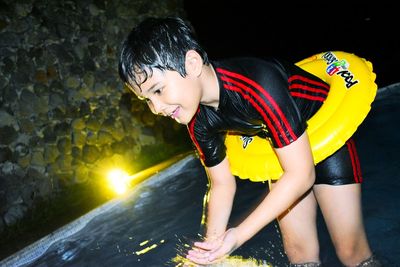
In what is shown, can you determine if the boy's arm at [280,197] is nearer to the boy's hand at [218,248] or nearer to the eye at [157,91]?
the boy's hand at [218,248]

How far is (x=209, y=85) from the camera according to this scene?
6.31 feet

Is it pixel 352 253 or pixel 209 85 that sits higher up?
pixel 209 85

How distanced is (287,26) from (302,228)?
10.8 m

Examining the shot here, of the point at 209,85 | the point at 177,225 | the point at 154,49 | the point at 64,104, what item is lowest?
the point at 177,225

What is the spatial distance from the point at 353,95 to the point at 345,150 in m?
0.37

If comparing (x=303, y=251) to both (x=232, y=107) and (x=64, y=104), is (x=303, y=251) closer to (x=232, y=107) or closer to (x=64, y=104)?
(x=232, y=107)

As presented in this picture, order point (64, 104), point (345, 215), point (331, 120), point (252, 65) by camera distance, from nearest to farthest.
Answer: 1. point (252, 65)
2. point (331, 120)
3. point (345, 215)
4. point (64, 104)

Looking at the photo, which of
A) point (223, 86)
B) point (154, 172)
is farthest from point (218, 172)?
point (154, 172)

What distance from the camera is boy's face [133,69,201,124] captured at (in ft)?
5.61

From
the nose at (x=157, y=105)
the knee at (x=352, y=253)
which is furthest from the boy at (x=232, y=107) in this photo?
the knee at (x=352, y=253)

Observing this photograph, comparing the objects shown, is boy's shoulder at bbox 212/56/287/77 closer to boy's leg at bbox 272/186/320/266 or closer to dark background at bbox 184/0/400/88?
boy's leg at bbox 272/186/320/266

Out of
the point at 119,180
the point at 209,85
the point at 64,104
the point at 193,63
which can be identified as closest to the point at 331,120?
the point at 209,85

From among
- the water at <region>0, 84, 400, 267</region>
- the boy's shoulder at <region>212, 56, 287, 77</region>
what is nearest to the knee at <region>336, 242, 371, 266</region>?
the water at <region>0, 84, 400, 267</region>

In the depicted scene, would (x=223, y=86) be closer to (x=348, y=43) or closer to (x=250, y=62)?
(x=250, y=62)
